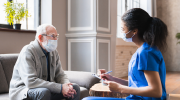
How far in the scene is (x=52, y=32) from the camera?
7.02 ft

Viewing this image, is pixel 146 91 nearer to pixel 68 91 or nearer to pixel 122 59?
pixel 68 91

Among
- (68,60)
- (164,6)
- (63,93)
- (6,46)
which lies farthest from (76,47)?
(164,6)

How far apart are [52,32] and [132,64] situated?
109cm

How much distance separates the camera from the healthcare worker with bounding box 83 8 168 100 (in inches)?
46.7

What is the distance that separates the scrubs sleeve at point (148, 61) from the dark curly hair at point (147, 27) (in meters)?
0.06

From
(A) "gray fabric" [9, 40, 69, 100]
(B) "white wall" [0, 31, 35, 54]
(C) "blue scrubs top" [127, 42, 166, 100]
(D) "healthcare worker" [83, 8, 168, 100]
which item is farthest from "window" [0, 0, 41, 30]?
(C) "blue scrubs top" [127, 42, 166, 100]

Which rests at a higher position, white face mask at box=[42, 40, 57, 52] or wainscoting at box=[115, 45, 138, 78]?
white face mask at box=[42, 40, 57, 52]

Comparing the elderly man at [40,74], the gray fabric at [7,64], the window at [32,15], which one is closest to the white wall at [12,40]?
the window at [32,15]

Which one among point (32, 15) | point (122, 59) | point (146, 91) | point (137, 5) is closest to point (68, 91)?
point (146, 91)

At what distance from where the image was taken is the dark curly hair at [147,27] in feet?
4.09

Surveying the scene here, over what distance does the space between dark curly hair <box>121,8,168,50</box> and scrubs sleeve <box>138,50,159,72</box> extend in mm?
61

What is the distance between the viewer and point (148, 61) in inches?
47.0

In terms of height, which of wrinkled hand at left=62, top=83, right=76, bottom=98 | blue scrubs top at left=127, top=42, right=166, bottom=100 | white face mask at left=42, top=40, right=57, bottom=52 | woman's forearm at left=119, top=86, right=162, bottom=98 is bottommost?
wrinkled hand at left=62, top=83, right=76, bottom=98

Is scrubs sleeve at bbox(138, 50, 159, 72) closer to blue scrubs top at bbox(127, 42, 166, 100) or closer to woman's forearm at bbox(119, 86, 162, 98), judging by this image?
blue scrubs top at bbox(127, 42, 166, 100)
